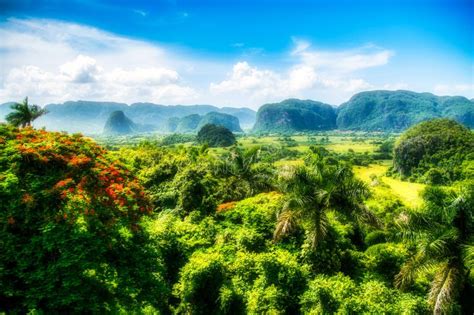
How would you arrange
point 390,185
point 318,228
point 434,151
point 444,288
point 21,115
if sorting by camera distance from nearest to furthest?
1. point 444,288
2. point 318,228
3. point 21,115
4. point 390,185
5. point 434,151

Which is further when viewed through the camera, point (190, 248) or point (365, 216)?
point (190, 248)

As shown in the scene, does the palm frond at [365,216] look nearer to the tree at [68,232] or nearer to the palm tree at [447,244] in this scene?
the palm tree at [447,244]

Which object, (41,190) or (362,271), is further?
(362,271)

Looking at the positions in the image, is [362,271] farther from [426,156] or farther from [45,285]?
[426,156]

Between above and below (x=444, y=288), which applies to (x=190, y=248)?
below

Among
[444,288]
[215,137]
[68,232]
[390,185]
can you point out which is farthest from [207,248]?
[215,137]

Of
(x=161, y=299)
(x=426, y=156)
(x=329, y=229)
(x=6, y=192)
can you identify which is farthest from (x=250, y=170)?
(x=426, y=156)

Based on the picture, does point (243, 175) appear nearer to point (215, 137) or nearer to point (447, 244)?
point (447, 244)

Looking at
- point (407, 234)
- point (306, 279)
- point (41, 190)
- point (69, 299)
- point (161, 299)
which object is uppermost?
point (41, 190)
